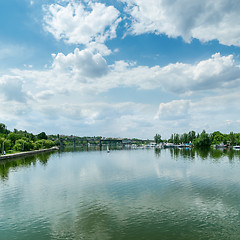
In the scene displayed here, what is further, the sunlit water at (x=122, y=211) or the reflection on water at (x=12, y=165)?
the reflection on water at (x=12, y=165)

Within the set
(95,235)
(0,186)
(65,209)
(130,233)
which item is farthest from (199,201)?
(0,186)

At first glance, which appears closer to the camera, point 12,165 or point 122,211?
point 122,211

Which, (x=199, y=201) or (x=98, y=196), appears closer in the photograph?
(x=199, y=201)

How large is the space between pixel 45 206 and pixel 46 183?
59.2ft

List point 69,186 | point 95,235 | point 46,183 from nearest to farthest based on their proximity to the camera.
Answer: point 95,235 → point 69,186 → point 46,183

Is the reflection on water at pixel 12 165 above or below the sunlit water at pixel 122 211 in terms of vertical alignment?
above

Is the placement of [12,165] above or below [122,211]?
above

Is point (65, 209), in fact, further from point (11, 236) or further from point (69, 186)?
point (69, 186)

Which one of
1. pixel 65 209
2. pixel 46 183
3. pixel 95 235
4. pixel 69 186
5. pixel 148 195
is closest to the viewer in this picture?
pixel 95 235

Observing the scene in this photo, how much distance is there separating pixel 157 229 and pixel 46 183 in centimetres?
3391

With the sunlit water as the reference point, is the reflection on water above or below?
above

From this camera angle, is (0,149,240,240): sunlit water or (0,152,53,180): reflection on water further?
(0,152,53,180): reflection on water

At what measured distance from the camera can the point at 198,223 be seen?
79.8 ft

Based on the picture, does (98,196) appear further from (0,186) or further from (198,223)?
(0,186)
